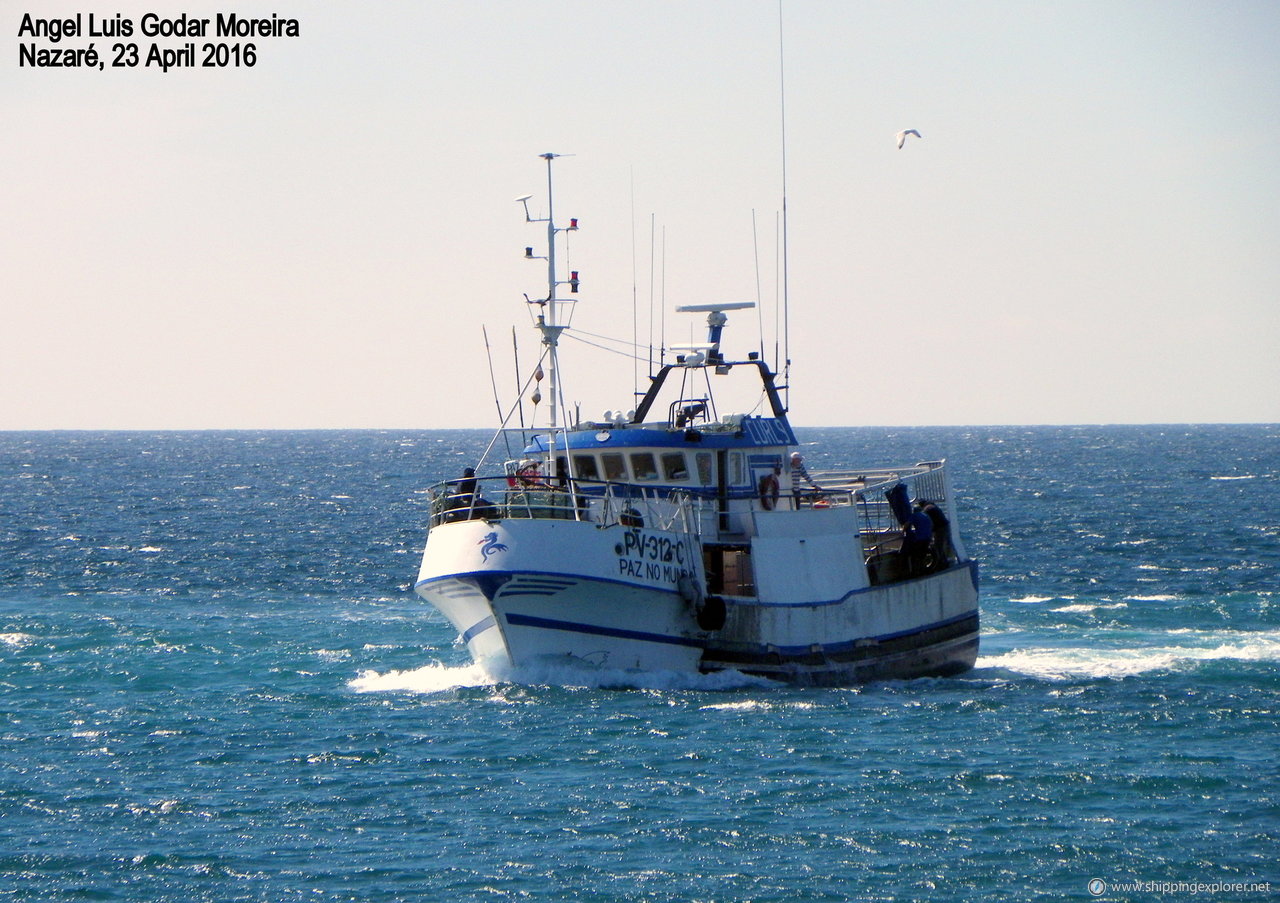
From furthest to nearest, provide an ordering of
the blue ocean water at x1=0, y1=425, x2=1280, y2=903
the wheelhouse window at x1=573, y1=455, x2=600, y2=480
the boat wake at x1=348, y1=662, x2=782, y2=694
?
the wheelhouse window at x1=573, y1=455, x2=600, y2=480 < the boat wake at x1=348, y1=662, x2=782, y2=694 < the blue ocean water at x1=0, y1=425, x2=1280, y2=903

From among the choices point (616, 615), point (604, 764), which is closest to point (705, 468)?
point (616, 615)

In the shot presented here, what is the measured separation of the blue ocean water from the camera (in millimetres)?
16547

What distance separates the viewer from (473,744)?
21.9 m

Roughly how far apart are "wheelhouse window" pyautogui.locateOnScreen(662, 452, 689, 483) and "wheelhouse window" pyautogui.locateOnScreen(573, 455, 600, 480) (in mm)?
1183

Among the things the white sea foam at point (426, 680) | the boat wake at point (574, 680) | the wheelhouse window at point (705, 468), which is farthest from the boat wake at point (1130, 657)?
the white sea foam at point (426, 680)

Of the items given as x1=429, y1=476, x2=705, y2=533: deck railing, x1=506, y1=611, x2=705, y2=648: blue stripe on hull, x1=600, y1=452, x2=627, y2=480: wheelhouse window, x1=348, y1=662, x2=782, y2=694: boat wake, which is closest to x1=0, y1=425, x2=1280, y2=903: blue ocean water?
x1=348, y1=662, x2=782, y2=694: boat wake

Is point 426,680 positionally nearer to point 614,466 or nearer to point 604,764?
point 614,466

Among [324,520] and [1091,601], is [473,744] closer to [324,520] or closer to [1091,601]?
[1091,601]

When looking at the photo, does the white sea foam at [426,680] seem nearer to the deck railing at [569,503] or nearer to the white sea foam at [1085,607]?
the deck railing at [569,503]

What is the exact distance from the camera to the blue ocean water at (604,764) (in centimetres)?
1655

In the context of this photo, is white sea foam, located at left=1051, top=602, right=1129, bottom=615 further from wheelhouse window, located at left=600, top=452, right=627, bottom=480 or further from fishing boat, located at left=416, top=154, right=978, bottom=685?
wheelhouse window, located at left=600, top=452, right=627, bottom=480

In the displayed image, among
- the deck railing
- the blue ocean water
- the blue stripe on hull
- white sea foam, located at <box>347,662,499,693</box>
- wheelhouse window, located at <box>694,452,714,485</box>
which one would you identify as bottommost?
the blue ocean water

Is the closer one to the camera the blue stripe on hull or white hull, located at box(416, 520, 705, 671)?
white hull, located at box(416, 520, 705, 671)

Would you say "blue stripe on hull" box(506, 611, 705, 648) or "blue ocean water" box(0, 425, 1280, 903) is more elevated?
"blue stripe on hull" box(506, 611, 705, 648)
